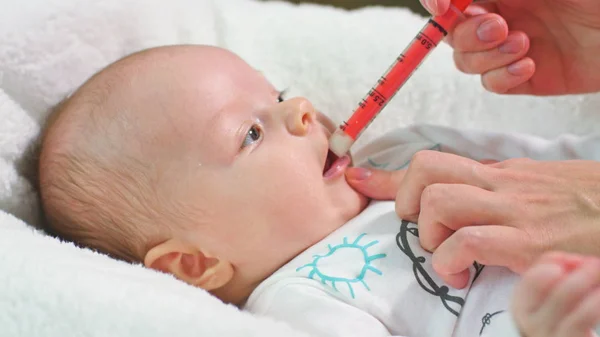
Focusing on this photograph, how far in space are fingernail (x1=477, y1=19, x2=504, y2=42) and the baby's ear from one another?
521mm

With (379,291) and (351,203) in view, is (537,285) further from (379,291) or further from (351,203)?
(351,203)

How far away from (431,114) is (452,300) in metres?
0.56

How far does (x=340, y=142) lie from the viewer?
3.29 ft

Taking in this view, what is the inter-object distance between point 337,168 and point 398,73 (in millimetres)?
170

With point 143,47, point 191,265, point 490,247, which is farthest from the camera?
point 143,47

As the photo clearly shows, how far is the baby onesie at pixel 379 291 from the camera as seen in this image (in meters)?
0.84

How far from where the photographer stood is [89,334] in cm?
73

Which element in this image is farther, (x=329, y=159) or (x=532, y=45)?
(x=532, y=45)

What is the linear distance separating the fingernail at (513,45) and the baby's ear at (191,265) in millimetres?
550

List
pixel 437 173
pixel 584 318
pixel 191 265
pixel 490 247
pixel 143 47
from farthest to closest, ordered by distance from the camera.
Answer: pixel 143 47 → pixel 191 265 → pixel 437 173 → pixel 490 247 → pixel 584 318

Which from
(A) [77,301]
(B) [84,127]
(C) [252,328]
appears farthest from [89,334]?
(B) [84,127]

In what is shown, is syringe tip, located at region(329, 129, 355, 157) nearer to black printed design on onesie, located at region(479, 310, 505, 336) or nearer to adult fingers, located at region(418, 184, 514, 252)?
adult fingers, located at region(418, 184, 514, 252)

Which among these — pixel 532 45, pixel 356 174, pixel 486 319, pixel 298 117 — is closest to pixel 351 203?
pixel 356 174

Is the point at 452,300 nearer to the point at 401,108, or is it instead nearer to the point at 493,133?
the point at 493,133
